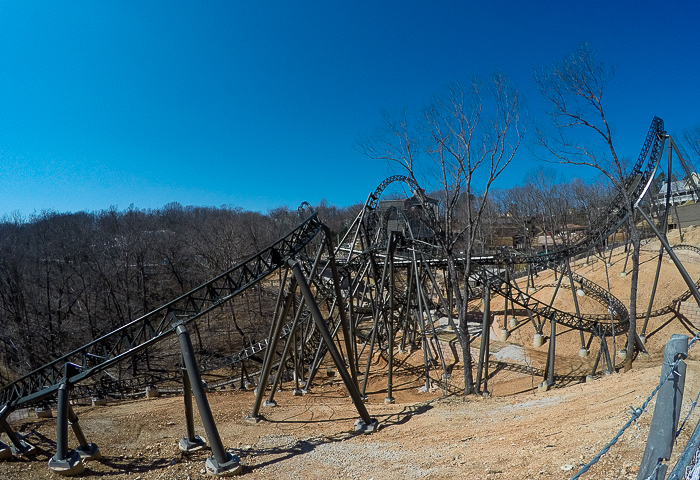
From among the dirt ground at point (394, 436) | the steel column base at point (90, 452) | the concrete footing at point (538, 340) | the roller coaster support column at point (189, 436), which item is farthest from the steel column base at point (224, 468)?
the concrete footing at point (538, 340)

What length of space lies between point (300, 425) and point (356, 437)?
1.85 metres

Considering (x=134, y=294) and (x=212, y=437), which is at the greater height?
(x=134, y=294)

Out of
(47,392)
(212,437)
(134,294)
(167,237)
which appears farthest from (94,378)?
(167,237)

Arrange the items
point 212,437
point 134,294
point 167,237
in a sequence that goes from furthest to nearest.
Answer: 1. point 167,237
2. point 134,294
3. point 212,437

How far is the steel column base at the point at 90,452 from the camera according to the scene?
7832mm

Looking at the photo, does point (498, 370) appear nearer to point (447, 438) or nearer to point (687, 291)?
point (447, 438)

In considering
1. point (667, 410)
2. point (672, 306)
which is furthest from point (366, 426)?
point (672, 306)

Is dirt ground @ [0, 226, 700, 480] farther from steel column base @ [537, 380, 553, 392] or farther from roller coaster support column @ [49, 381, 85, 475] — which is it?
steel column base @ [537, 380, 553, 392]

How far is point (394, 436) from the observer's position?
7.83 meters

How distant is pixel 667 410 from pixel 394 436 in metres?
6.53

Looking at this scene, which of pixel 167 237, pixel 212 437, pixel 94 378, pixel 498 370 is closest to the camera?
pixel 212 437

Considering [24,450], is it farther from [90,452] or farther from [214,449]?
[214,449]

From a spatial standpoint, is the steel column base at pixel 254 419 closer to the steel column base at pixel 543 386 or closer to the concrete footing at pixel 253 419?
the concrete footing at pixel 253 419

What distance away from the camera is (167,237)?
146ft
